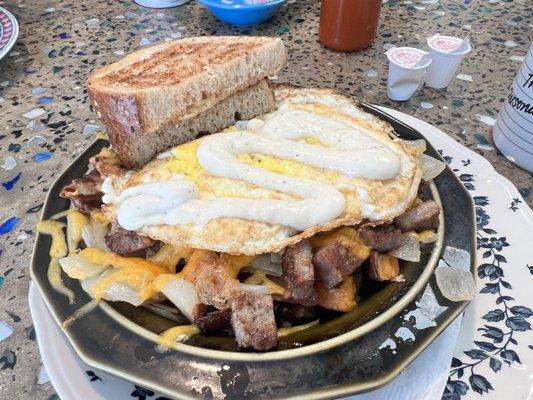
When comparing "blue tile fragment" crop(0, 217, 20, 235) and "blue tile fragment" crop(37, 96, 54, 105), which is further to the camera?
"blue tile fragment" crop(37, 96, 54, 105)

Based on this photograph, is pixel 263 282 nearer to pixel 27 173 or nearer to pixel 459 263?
pixel 459 263

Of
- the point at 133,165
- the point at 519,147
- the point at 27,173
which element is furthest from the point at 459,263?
the point at 27,173

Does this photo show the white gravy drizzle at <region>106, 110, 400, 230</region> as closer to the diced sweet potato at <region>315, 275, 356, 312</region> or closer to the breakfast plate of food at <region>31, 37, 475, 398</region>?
the breakfast plate of food at <region>31, 37, 475, 398</region>

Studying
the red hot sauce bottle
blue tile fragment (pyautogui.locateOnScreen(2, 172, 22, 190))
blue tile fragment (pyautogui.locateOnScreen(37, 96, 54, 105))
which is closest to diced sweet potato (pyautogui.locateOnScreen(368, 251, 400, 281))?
blue tile fragment (pyautogui.locateOnScreen(2, 172, 22, 190))

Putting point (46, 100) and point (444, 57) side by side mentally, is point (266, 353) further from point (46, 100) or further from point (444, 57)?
point (46, 100)

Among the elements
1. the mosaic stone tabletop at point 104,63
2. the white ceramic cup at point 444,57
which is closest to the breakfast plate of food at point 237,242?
the mosaic stone tabletop at point 104,63

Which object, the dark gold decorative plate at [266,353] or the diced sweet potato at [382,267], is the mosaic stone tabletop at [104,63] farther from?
the diced sweet potato at [382,267]

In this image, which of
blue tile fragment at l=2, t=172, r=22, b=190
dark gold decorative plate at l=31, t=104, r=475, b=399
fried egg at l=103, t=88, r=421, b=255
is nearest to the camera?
dark gold decorative plate at l=31, t=104, r=475, b=399
